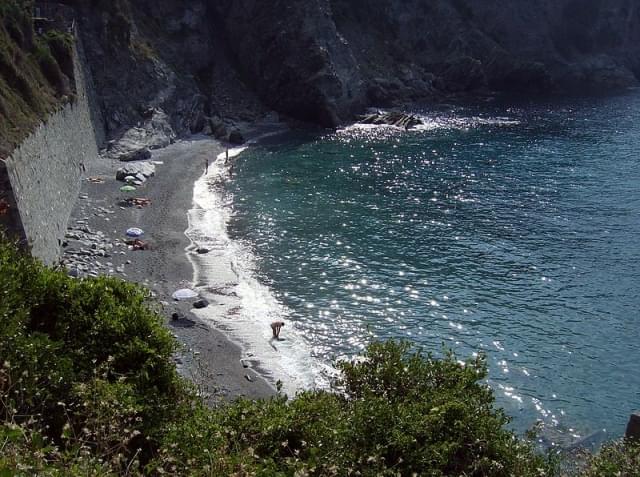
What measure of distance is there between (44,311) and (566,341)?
1037 inches

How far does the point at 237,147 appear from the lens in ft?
236

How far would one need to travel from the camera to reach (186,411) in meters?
15.8

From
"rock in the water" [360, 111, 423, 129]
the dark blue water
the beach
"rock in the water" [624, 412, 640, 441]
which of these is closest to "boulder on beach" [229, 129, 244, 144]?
the dark blue water

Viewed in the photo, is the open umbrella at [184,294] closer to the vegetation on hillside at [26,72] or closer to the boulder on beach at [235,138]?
the vegetation on hillside at [26,72]

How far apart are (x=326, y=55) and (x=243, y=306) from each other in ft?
193

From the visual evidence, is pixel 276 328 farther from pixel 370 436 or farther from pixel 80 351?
pixel 370 436

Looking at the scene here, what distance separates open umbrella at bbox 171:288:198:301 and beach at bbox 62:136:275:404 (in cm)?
37

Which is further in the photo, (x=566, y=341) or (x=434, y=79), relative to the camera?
(x=434, y=79)

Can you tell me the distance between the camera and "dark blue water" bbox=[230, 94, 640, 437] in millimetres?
29875

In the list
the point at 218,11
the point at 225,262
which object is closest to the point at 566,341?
the point at 225,262

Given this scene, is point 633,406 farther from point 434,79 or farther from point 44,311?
point 434,79

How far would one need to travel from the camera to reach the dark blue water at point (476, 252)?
29.9 meters

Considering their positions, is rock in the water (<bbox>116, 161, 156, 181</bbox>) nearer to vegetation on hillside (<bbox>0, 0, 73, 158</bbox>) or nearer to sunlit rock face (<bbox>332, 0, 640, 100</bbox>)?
vegetation on hillside (<bbox>0, 0, 73, 158</bbox>)

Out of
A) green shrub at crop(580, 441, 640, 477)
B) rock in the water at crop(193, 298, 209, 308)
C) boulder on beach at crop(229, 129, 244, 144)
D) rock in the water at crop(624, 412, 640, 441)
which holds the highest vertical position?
boulder on beach at crop(229, 129, 244, 144)
